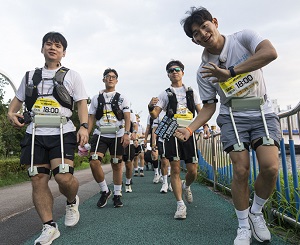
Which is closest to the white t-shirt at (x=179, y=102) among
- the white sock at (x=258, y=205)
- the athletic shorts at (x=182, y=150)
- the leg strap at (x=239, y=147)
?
the athletic shorts at (x=182, y=150)

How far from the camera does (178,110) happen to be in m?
4.32

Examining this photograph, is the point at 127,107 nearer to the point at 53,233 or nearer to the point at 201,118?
the point at 201,118

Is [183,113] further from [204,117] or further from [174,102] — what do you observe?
[204,117]

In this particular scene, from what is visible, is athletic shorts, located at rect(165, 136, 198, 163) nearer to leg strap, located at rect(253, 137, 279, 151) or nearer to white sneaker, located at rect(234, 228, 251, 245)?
leg strap, located at rect(253, 137, 279, 151)

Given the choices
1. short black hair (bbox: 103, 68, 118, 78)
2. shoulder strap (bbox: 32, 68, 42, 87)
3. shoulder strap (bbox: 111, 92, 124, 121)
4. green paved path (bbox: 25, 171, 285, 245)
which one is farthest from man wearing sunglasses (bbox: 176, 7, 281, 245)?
short black hair (bbox: 103, 68, 118, 78)

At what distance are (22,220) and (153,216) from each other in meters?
1.69

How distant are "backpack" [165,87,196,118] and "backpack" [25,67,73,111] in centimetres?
169

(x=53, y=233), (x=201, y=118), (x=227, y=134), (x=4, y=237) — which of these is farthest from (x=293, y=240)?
(x=4, y=237)

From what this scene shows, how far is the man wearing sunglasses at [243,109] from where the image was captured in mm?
2246

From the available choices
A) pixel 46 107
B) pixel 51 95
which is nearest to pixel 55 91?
pixel 51 95

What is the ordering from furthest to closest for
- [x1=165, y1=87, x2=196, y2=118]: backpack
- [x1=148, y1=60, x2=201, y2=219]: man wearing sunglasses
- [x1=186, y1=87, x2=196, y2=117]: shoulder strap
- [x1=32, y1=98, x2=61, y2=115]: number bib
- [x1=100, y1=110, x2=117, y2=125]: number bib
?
[x1=100, y1=110, x2=117, y2=125]: number bib, [x1=186, y1=87, x2=196, y2=117]: shoulder strap, [x1=165, y1=87, x2=196, y2=118]: backpack, [x1=148, y1=60, x2=201, y2=219]: man wearing sunglasses, [x1=32, y1=98, x2=61, y2=115]: number bib

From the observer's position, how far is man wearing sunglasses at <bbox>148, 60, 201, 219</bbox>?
13.2ft

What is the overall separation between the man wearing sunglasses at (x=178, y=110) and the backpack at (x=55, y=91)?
1.28 m

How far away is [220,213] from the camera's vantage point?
11.7 ft
